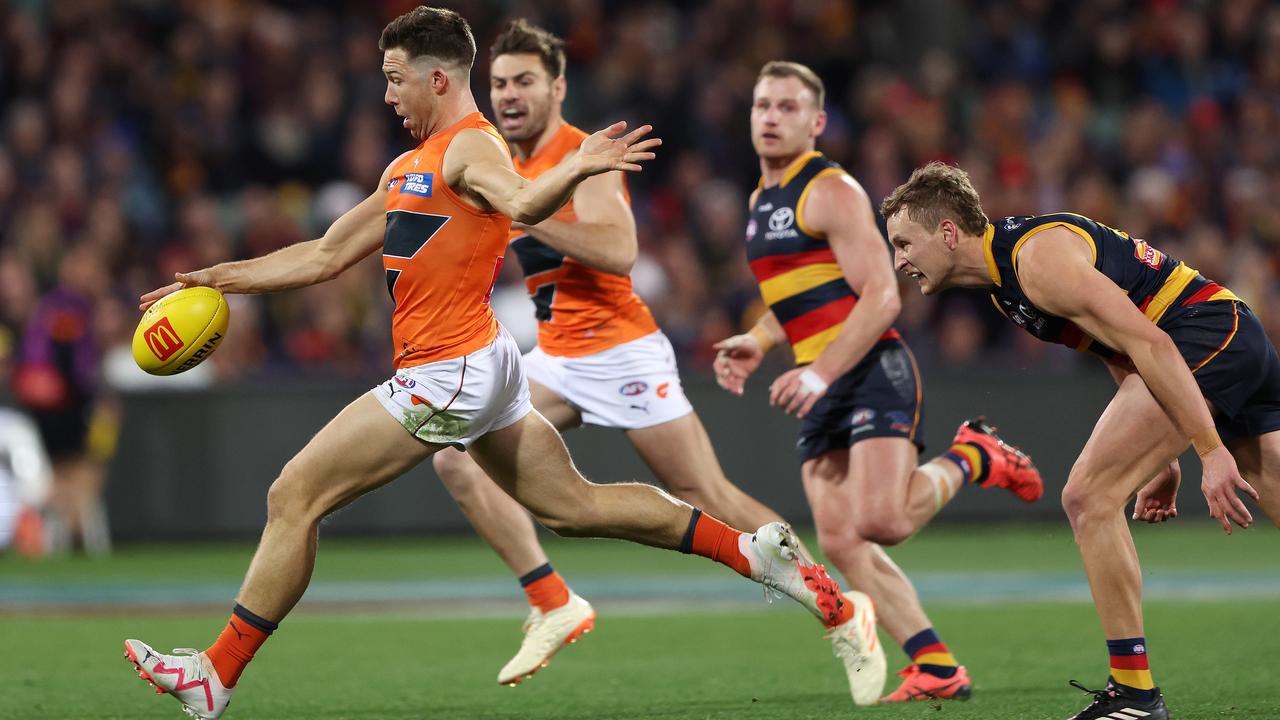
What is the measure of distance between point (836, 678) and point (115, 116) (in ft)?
39.1

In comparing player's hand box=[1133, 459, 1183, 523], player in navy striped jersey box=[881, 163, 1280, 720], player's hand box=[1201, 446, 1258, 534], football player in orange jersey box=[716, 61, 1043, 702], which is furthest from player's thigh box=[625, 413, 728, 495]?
player's hand box=[1201, 446, 1258, 534]

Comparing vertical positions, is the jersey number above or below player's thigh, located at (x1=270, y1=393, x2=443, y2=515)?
above

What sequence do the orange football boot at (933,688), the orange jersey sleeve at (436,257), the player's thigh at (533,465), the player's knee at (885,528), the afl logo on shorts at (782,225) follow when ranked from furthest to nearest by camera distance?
the afl logo on shorts at (782,225)
the player's knee at (885,528)
the orange football boot at (933,688)
the player's thigh at (533,465)
the orange jersey sleeve at (436,257)

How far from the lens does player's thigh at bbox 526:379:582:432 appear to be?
7.45m

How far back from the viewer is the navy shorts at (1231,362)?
5578 millimetres

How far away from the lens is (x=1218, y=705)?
20.1 feet

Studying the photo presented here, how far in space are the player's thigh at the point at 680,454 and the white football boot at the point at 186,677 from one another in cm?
229

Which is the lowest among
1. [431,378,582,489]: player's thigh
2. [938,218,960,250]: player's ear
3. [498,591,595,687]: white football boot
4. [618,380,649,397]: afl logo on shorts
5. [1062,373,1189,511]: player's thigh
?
[498,591,595,687]: white football boot

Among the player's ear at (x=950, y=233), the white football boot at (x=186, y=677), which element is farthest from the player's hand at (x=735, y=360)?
the white football boot at (x=186, y=677)

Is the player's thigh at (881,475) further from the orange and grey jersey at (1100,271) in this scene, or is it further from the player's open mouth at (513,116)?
the player's open mouth at (513,116)

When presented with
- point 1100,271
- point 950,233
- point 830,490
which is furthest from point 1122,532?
point 830,490

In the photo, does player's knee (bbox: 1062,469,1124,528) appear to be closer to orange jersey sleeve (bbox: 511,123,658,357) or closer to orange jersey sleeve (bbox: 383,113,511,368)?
orange jersey sleeve (bbox: 383,113,511,368)

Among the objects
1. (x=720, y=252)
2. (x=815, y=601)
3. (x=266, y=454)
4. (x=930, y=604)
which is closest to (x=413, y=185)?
(x=815, y=601)

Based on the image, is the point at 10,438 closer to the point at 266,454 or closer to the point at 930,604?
the point at 266,454
